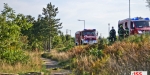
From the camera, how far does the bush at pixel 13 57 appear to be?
2151cm

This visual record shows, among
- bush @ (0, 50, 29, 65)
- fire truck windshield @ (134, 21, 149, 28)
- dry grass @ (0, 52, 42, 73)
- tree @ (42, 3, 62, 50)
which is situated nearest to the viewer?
dry grass @ (0, 52, 42, 73)

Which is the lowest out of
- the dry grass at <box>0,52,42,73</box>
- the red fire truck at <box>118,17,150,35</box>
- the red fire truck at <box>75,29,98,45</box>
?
the dry grass at <box>0,52,42,73</box>

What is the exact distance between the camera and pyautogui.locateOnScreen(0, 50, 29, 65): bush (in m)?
21.5

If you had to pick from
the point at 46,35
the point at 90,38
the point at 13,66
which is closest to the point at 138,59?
the point at 13,66

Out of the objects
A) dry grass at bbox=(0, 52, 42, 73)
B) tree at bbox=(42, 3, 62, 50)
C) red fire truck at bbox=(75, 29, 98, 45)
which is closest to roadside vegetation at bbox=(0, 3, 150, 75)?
dry grass at bbox=(0, 52, 42, 73)

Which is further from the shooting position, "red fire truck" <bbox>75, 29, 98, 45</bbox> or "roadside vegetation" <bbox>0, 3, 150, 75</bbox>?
"red fire truck" <bbox>75, 29, 98, 45</bbox>

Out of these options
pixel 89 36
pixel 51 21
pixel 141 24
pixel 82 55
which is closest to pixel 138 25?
pixel 141 24

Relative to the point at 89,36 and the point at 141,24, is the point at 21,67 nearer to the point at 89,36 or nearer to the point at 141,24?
the point at 141,24

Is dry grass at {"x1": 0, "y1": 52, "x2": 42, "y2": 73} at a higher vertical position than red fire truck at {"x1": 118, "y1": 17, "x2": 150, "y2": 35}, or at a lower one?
lower

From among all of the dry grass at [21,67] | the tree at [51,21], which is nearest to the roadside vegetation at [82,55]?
the dry grass at [21,67]

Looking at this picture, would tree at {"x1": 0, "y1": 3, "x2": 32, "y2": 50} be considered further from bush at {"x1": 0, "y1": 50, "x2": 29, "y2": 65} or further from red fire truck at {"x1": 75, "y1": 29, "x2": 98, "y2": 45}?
red fire truck at {"x1": 75, "y1": 29, "x2": 98, "y2": 45}

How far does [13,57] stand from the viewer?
2169cm

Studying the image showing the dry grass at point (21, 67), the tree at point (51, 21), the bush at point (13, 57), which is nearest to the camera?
the dry grass at point (21, 67)

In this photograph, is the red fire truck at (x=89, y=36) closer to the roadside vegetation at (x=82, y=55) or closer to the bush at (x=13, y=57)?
the roadside vegetation at (x=82, y=55)
